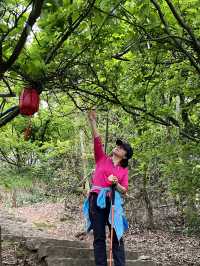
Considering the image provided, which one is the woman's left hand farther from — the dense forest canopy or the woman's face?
the dense forest canopy

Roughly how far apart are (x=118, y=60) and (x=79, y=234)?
692cm

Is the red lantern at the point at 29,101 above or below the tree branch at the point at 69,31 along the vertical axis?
below

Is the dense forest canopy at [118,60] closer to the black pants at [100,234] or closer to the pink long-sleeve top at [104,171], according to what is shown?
the pink long-sleeve top at [104,171]

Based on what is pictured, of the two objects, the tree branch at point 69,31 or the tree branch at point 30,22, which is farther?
the tree branch at point 69,31

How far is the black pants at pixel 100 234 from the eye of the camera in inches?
205

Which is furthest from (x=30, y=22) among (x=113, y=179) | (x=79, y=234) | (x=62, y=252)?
(x=79, y=234)

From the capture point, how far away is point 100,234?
17.1 ft

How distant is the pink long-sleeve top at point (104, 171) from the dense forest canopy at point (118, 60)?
37.7 inches

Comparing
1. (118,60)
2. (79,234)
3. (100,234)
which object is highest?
(118,60)

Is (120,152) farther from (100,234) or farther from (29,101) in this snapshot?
(29,101)

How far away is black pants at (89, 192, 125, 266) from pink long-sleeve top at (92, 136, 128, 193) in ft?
0.57

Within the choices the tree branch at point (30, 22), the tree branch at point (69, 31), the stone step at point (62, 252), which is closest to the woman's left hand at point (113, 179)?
the tree branch at point (69, 31)

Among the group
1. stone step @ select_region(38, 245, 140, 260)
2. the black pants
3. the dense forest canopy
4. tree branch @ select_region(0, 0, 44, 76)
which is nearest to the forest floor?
stone step @ select_region(38, 245, 140, 260)

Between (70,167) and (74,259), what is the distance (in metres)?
10.9
